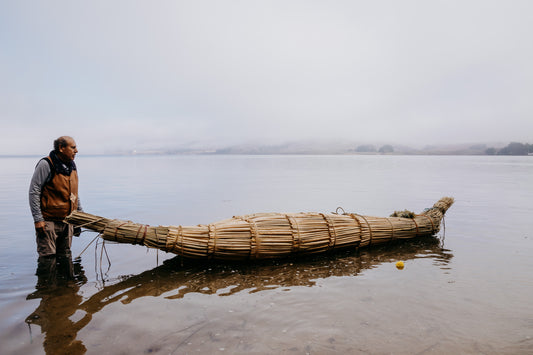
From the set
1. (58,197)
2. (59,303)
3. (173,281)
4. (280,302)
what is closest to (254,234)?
(280,302)

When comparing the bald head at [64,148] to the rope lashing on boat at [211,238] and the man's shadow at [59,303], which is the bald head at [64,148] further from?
the rope lashing on boat at [211,238]

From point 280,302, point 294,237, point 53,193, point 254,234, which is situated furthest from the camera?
point 294,237

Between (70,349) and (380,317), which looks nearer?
(70,349)

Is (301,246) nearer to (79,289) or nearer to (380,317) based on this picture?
(380,317)

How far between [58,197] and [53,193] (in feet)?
0.34

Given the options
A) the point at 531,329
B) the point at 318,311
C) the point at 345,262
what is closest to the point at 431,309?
the point at 531,329

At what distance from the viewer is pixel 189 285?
536cm

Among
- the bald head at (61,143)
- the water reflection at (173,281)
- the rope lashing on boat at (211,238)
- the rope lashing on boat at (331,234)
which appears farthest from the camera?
the rope lashing on boat at (331,234)

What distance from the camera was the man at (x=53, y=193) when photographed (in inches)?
204

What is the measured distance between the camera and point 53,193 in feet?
17.7

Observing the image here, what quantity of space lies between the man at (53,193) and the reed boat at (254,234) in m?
0.58

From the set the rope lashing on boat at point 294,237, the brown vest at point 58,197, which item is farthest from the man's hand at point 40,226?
the rope lashing on boat at point 294,237

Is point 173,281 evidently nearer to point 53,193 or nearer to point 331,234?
point 53,193

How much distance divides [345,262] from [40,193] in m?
5.89
